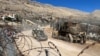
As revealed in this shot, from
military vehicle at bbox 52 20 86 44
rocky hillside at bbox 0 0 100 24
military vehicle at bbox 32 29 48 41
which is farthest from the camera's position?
rocky hillside at bbox 0 0 100 24

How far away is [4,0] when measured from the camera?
7788 cm

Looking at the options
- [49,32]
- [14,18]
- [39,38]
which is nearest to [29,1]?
[14,18]

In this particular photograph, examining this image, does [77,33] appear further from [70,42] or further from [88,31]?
[88,31]

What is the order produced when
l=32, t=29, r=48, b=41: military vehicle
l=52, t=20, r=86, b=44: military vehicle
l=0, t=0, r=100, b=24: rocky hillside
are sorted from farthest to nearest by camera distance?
l=0, t=0, r=100, b=24: rocky hillside < l=52, t=20, r=86, b=44: military vehicle < l=32, t=29, r=48, b=41: military vehicle

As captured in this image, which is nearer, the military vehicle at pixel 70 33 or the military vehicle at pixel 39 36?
the military vehicle at pixel 39 36

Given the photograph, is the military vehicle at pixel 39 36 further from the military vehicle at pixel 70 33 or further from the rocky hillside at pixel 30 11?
the rocky hillside at pixel 30 11

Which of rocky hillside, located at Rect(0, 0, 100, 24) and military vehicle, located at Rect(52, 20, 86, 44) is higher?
rocky hillside, located at Rect(0, 0, 100, 24)

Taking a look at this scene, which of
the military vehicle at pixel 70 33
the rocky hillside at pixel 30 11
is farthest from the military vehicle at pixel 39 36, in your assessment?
the rocky hillside at pixel 30 11

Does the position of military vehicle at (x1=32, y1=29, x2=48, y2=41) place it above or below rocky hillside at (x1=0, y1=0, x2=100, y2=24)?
below

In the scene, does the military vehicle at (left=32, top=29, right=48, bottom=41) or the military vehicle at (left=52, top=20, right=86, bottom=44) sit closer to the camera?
the military vehicle at (left=32, top=29, right=48, bottom=41)

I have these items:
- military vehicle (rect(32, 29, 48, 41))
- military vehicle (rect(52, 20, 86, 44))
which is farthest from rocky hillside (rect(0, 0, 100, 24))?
military vehicle (rect(32, 29, 48, 41))

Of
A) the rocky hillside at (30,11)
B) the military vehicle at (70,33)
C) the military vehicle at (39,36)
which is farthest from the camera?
the rocky hillside at (30,11)

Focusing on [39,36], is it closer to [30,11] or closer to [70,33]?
[70,33]

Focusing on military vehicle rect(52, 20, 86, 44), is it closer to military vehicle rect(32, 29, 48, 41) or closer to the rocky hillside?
military vehicle rect(32, 29, 48, 41)
